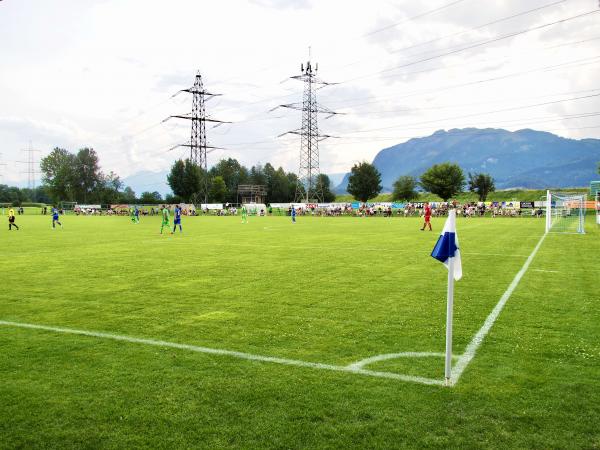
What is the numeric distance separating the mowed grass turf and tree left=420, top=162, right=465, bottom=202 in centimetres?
8411

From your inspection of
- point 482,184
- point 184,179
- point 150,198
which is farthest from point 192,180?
point 482,184

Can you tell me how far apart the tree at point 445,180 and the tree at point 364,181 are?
36.0ft

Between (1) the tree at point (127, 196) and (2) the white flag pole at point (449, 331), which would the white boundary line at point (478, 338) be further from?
(1) the tree at point (127, 196)

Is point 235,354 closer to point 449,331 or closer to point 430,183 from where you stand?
point 449,331

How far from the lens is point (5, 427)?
409 centimetres

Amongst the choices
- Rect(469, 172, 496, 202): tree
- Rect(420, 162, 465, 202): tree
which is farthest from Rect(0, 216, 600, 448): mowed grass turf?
Rect(469, 172, 496, 202): tree

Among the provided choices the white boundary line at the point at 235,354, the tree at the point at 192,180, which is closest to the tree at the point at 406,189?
the tree at the point at 192,180

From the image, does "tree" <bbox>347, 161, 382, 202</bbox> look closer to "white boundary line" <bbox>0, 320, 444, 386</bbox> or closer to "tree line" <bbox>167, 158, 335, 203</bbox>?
"tree line" <bbox>167, 158, 335, 203</bbox>

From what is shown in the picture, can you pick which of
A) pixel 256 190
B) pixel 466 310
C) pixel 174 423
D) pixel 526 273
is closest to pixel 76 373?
pixel 174 423

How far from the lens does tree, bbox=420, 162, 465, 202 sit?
92.8m

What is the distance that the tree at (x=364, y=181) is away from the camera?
332 ft

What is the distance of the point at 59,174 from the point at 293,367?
144 metres

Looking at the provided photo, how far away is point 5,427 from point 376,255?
559 inches

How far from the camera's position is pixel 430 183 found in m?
94.9
